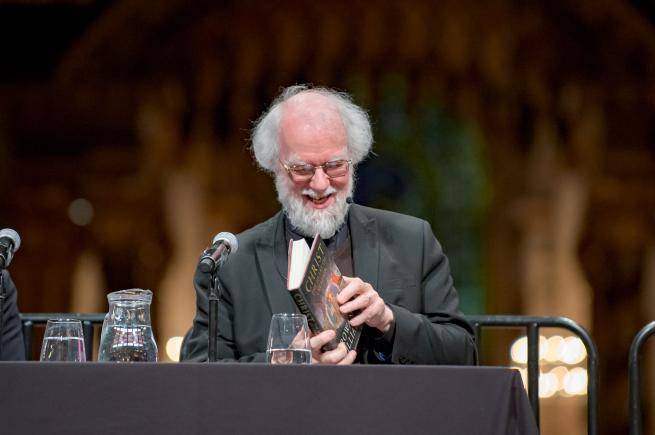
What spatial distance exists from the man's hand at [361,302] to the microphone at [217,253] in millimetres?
270

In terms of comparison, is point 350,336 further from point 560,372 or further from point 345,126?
point 560,372

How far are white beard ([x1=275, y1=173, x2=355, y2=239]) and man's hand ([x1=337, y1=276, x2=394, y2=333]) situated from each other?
420 mm

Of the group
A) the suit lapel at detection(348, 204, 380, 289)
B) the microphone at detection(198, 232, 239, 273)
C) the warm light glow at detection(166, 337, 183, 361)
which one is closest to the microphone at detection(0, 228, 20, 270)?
the microphone at detection(198, 232, 239, 273)

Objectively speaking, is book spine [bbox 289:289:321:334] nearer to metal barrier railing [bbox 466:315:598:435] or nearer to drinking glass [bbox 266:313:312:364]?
drinking glass [bbox 266:313:312:364]

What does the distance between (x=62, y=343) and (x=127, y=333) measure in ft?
0.43

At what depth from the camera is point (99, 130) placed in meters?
7.44

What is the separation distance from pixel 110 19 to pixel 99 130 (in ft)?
2.55

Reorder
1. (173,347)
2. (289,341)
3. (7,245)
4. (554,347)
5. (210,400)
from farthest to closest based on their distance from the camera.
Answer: (554,347), (173,347), (7,245), (289,341), (210,400)

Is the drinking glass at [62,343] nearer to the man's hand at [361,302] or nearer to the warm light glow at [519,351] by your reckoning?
the man's hand at [361,302]

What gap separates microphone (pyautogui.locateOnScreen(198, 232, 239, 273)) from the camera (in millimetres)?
2021

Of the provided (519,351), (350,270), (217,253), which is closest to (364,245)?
(350,270)

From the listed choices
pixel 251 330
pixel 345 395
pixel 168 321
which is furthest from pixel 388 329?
pixel 168 321

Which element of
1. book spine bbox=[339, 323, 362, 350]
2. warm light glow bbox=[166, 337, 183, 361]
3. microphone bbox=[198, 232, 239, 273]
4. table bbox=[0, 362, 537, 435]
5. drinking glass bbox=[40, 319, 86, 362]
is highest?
warm light glow bbox=[166, 337, 183, 361]

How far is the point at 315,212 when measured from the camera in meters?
2.71
